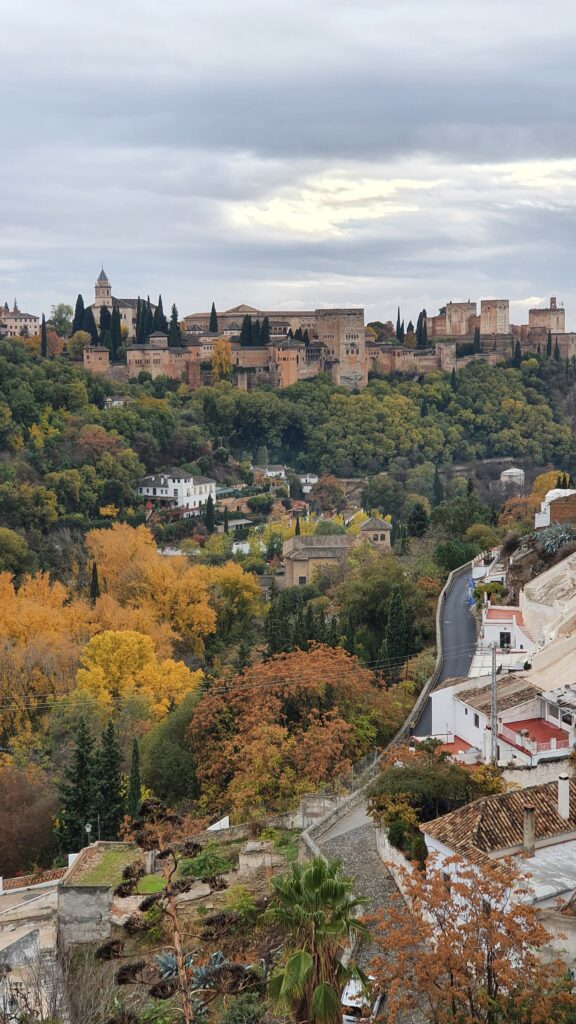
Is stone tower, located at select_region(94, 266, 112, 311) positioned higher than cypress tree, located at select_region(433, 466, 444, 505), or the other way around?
stone tower, located at select_region(94, 266, 112, 311)

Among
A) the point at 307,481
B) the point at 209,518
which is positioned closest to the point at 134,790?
the point at 209,518

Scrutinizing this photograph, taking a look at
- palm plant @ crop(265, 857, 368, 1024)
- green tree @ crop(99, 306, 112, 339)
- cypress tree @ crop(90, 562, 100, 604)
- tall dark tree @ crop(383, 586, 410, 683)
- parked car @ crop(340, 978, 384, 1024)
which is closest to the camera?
palm plant @ crop(265, 857, 368, 1024)

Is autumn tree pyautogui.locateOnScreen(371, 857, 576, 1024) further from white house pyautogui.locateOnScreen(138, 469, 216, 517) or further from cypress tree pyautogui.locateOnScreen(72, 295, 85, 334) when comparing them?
cypress tree pyautogui.locateOnScreen(72, 295, 85, 334)

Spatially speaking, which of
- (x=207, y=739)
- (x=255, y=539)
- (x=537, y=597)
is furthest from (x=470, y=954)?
(x=255, y=539)

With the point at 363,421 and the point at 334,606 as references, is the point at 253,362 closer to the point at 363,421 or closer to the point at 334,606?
the point at 363,421

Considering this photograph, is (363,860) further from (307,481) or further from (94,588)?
(307,481)

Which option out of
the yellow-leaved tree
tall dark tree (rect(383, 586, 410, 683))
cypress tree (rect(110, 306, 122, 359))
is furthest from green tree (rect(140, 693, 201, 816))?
cypress tree (rect(110, 306, 122, 359))

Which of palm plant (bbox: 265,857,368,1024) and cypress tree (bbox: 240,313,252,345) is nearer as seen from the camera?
palm plant (bbox: 265,857,368,1024)
